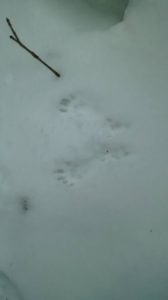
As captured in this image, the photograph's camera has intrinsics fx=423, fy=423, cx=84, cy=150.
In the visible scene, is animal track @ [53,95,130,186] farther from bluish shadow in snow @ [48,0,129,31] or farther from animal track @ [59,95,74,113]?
bluish shadow in snow @ [48,0,129,31]

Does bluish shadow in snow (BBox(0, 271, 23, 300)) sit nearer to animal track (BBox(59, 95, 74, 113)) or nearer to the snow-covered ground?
the snow-covered ground

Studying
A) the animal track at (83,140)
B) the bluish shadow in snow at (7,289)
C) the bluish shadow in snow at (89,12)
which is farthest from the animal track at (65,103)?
the bluish shadow in snow at (7,289)

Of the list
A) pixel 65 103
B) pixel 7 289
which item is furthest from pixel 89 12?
pixel 7 289

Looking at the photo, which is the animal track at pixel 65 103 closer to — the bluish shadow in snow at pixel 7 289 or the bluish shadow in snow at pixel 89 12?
the bluish shadow in snow at pixel 89 12

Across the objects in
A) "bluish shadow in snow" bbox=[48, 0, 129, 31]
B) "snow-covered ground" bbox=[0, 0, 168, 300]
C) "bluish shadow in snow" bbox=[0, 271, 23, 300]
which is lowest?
"bluish shadow in snow" bbox=[0, 271, 23, 300]

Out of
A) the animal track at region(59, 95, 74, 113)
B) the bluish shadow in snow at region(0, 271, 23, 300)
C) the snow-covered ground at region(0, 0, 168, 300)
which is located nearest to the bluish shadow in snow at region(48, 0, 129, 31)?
the snow-covered ground at region(0, 0, 168, 300)

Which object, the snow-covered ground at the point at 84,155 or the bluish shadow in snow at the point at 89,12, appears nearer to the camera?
the snow-covered ground at the point at 84,155

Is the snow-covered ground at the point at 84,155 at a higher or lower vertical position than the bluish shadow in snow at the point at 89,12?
lower

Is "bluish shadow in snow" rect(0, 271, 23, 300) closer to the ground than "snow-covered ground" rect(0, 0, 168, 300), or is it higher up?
closer to the ground

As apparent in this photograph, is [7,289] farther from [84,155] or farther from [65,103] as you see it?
[65,103]

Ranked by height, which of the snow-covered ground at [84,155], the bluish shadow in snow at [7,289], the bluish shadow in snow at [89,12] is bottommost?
the bluish shadow in snow at [7,289]

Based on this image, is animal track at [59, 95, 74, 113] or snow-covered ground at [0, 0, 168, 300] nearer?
snow-covered ground at [0, 0, 168, 300]
